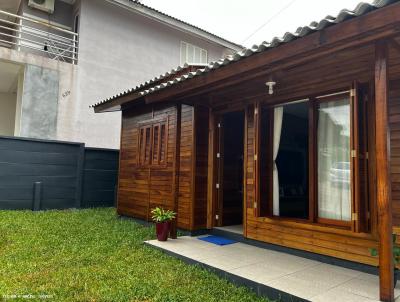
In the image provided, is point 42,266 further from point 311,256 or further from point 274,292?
point 311,256

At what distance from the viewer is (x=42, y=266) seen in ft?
12.9

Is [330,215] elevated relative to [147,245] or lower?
elevated

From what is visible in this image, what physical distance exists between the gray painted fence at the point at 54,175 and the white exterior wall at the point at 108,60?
58.7 inches

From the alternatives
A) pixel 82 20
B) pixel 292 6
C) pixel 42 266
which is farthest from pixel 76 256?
pixel 292 6

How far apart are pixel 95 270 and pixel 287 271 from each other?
2.30 metres

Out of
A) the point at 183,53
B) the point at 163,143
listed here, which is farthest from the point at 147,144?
the point at 183,53

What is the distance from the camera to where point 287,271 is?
3.72 metres

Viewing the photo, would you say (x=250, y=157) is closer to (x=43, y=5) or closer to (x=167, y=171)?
(x=167, y=171)

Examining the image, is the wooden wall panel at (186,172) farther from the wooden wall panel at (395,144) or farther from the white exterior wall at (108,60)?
the white exterior wall at (108,60)

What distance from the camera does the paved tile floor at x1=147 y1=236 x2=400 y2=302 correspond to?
307 cm

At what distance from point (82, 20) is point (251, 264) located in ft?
33.1

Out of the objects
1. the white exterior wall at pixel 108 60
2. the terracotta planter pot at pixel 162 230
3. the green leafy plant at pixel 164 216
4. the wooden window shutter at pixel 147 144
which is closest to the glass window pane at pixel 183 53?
the white exterior wall at pixel 108 60

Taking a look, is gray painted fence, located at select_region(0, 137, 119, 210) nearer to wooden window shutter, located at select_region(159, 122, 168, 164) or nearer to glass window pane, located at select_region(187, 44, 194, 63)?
wooden window shutter, located at select_region(159, 122, 168, 164)

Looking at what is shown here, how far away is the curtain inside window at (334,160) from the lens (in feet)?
13.4
